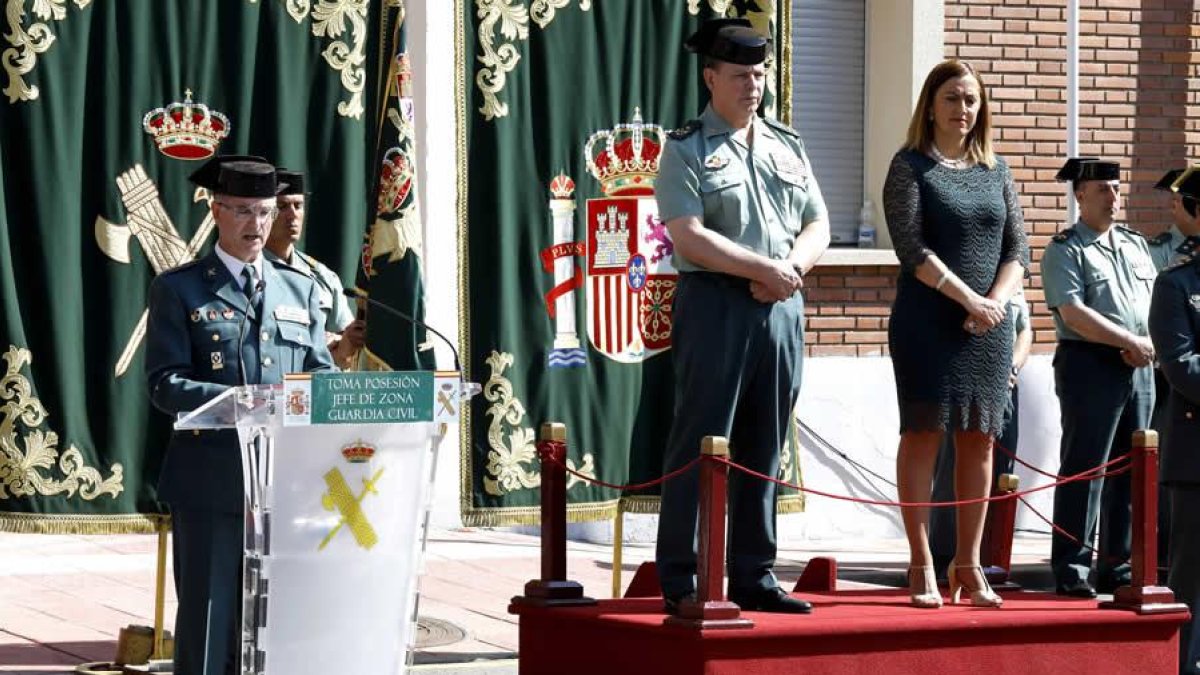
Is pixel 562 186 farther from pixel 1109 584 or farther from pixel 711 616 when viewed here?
pixel 1109 584

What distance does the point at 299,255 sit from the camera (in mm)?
8203

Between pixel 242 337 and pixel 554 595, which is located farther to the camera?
pixel 554 595

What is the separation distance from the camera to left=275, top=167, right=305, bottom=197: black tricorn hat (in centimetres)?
793

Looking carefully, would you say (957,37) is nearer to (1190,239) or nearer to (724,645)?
(1190,239)

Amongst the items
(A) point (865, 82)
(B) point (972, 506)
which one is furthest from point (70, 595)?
(A) point (865, 82)

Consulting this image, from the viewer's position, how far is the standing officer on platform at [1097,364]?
9461 millimetres

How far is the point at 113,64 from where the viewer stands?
8.10m

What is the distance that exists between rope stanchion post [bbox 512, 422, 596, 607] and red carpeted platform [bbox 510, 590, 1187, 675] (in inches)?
4.3

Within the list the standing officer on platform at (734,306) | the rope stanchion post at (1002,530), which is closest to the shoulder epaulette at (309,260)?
the standing officer on platform at (734,306)

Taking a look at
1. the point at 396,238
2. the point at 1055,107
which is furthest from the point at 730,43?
the point at 1055,107

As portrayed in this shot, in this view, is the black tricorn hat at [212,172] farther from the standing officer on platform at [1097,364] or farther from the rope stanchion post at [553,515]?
the standing officer on platform at [1097,364]

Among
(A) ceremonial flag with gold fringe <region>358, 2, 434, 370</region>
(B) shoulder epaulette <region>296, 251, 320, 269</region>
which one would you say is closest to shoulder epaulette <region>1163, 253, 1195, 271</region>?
(A) ceremonial flag with gold fringe <region>358, 2, 434, 370</region>

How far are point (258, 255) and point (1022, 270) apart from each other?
279 cm

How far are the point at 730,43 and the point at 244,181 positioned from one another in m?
1.75
